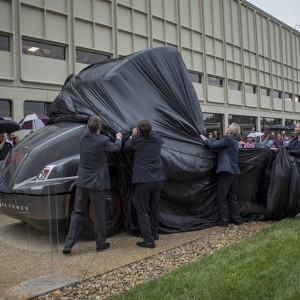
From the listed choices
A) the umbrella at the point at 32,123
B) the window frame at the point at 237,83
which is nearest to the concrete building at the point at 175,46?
the window frame at the point at 237,83

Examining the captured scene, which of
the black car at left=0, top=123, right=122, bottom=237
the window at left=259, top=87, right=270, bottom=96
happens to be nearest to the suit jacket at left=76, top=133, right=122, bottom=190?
the black car at left=0, top=123, right=122, bottom=237

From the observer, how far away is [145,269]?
428cm

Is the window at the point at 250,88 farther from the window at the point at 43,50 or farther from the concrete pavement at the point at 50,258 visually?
the concrete pavement at the point at 50,258

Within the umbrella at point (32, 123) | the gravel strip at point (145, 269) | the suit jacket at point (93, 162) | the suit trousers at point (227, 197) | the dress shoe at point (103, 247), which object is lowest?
the gravel strip at point (145, 269)

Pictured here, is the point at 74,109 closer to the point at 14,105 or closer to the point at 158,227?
the point at 158,227

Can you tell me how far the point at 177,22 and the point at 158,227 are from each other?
21.1 m

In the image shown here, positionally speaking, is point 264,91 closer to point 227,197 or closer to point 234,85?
point 234,85

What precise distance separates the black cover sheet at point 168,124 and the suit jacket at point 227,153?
23cm

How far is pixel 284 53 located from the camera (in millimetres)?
37188

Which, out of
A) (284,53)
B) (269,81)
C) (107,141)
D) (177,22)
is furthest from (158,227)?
(284,53)

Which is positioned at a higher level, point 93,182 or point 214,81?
point 214,81

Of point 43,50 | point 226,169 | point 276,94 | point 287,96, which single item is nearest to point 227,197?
point 226,169

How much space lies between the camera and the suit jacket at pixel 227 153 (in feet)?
20.3

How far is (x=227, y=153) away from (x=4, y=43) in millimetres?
13410
